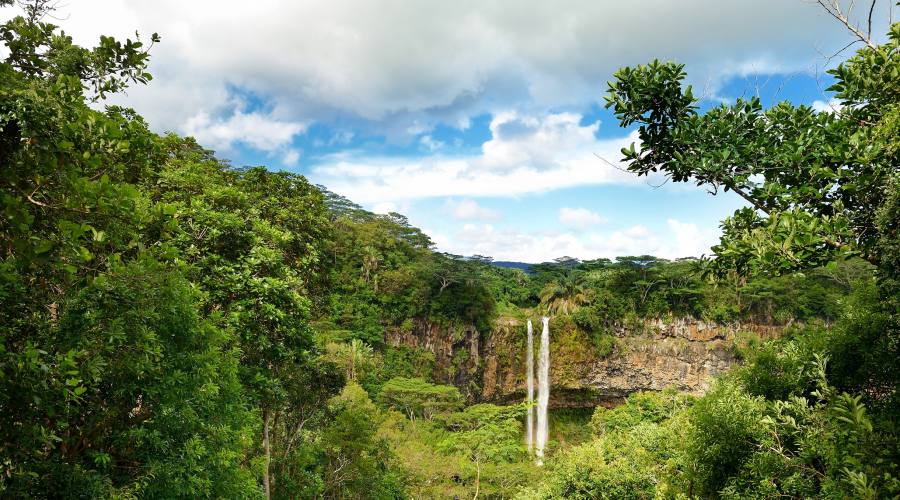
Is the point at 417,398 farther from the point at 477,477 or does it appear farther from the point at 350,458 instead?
the point at 350,458

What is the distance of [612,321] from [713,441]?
2545 centimetres

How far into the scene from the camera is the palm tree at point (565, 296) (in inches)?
1171

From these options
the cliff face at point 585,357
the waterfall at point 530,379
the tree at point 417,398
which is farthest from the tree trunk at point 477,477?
the cliff face at point 585,357

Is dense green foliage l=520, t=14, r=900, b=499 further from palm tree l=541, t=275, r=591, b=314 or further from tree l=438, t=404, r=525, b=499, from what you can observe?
palm tree l=541, t=275, r=591, b=314

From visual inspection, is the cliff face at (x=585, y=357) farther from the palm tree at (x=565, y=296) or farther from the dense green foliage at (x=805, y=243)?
the dense green foliage at (x=805, y=243)

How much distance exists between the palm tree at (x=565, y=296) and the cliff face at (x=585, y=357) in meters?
1.35

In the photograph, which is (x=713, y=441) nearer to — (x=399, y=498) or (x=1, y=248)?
(x=1, y=248)

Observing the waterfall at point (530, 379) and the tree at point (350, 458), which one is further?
the waterfall at point (530, 379)

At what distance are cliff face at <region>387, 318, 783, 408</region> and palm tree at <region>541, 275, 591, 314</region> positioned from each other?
1.35 metres

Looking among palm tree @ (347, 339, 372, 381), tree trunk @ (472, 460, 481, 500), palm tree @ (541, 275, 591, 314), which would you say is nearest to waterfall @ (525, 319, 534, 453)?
palm tree @ (541, 275, 591, 314)

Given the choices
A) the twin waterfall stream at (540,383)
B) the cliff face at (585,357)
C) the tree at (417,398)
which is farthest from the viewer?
the twin waterfall stream at (540,383)

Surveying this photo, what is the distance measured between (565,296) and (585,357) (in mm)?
3966

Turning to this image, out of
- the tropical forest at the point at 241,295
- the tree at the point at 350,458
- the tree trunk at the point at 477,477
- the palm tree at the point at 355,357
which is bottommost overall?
the tree trunk at the point at 477,477

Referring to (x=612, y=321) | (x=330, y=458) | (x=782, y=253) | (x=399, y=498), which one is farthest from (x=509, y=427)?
(x=782, y=253)
